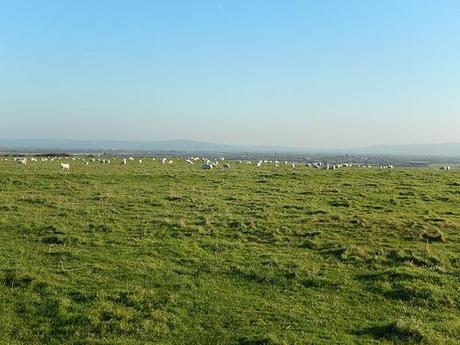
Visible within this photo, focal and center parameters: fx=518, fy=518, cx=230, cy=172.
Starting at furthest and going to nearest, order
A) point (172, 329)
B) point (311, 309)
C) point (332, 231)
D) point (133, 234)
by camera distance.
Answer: point (332, 231) → point (133, 234) → point (311, 309) → point (172, 329)

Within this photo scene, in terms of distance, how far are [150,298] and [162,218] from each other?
949 centimetres

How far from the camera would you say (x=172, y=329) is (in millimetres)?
11977

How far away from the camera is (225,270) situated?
1586 cm

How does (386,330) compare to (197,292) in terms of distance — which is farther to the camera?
(197,292)

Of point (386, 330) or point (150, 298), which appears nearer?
point (386, 330)

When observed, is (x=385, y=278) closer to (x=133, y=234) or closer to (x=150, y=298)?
(x=150, y=298)

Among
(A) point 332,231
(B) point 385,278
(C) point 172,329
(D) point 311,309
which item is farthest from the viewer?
(A) point 332,231

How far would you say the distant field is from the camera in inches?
473

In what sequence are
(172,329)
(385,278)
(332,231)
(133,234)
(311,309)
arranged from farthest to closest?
(332,231) < (133,234) < (385,278) < (311,309) < (172,329)

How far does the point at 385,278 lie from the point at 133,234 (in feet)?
31.4

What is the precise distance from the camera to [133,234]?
2009 centimetres

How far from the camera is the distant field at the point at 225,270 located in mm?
12023

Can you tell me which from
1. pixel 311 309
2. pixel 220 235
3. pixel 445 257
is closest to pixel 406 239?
pixel 445 257

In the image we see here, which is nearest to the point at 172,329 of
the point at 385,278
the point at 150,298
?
the point at 150,298
